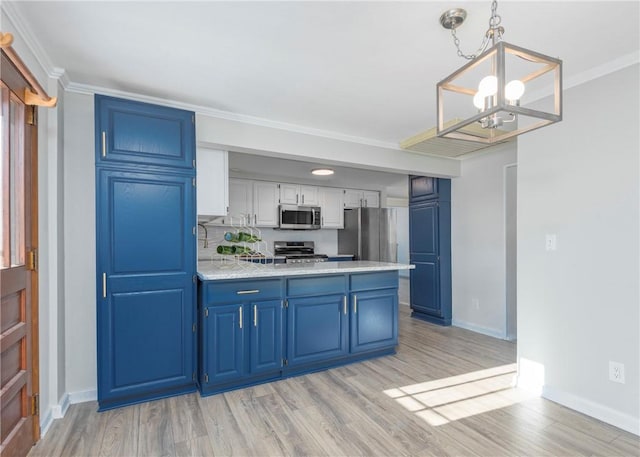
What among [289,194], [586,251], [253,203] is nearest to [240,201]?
[253,203]

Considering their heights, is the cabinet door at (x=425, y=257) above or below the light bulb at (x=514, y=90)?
below

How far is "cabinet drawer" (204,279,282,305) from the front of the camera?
258cm

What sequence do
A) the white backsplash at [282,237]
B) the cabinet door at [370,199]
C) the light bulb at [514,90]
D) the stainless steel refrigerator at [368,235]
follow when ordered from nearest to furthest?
the light bulb at [514,90] → the white backsplash at [282,237] → the stainless steel refrigerator at [368,235] → the cabinet door at [370,199]

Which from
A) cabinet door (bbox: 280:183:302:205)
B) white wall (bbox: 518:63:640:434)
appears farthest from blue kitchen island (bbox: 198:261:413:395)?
cabinet door (bbox: 280:183:302:205)

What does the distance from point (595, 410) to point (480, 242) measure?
237cm

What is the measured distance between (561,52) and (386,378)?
2.66m

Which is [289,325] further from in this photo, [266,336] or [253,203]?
[253,203]

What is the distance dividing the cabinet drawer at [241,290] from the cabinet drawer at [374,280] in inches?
30.7

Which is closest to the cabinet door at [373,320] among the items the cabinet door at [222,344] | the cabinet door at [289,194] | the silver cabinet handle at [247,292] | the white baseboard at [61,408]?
the silver cabinet handle at [247,292]

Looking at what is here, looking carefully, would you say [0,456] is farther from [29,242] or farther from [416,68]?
[416,68]

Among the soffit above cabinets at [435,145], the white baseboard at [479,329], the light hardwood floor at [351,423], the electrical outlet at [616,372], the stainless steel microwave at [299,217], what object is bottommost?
the white baseboard at [479,329]

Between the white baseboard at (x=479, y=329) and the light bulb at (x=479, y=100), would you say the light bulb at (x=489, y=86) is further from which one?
the white baseboard at (x=479, y=329)

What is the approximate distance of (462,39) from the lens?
191 cm

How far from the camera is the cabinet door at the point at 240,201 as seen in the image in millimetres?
5336
